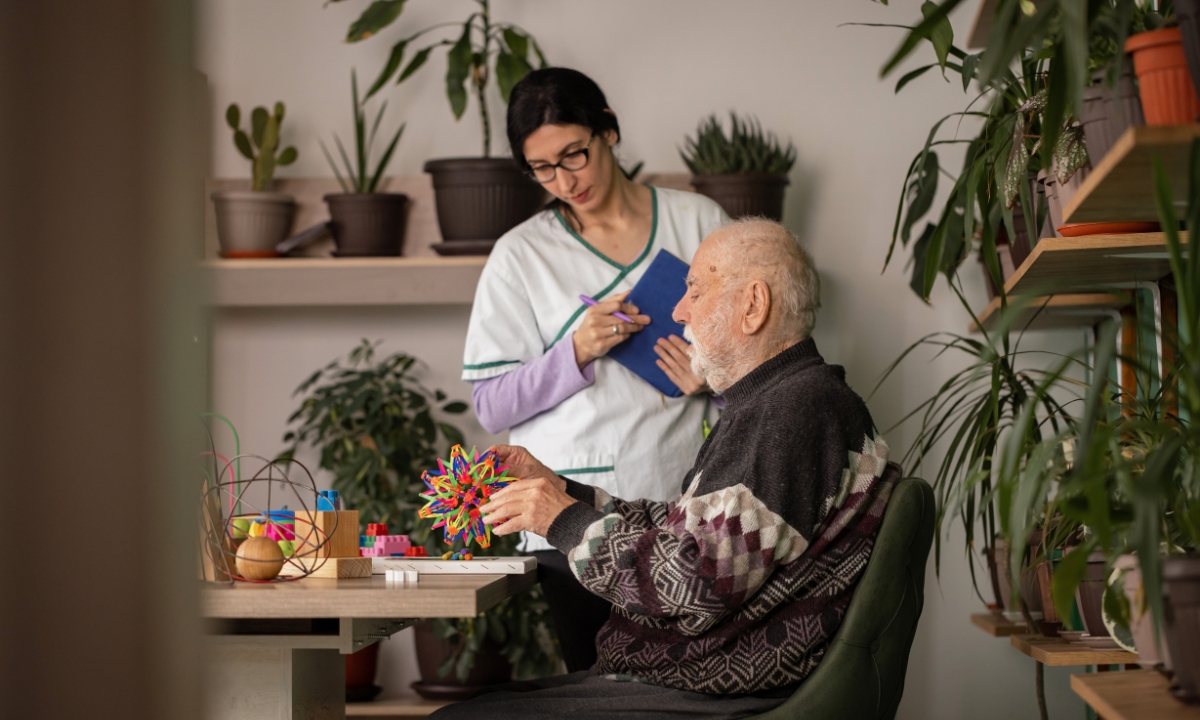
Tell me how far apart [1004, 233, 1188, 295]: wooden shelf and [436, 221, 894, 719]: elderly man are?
1.43 ft

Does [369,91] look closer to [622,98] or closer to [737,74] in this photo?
[622,98]

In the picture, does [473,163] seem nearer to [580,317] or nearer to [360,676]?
[580,317]

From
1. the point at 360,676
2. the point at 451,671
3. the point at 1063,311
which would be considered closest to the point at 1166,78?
the point at 1063,311

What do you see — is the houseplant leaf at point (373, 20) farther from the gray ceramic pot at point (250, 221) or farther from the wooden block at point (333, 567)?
the wooden block at point (333, 567)

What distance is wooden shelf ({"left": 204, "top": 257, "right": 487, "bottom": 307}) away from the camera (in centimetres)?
301

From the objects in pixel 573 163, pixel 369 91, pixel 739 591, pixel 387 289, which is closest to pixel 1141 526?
pixel 739 591

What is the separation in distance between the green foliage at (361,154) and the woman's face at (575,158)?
37.6 inches

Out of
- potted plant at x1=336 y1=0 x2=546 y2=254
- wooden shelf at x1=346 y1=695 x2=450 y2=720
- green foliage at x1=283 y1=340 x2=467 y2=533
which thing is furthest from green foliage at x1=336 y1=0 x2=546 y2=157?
wooden shelf at x1=346 y1=695 x2=450 y2=720

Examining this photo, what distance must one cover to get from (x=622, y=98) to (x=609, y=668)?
2.02 meters

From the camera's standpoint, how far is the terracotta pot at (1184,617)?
44.3 inches

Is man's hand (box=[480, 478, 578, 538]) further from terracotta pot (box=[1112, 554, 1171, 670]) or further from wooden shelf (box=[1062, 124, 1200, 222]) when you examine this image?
wooden shelf (box=[1062, 124, 1200, 222])

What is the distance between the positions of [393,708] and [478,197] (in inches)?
57.0

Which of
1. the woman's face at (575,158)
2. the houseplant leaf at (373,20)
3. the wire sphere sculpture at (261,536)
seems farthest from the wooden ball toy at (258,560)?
the houseplant leaf at (373,20)

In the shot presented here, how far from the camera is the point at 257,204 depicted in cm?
305
